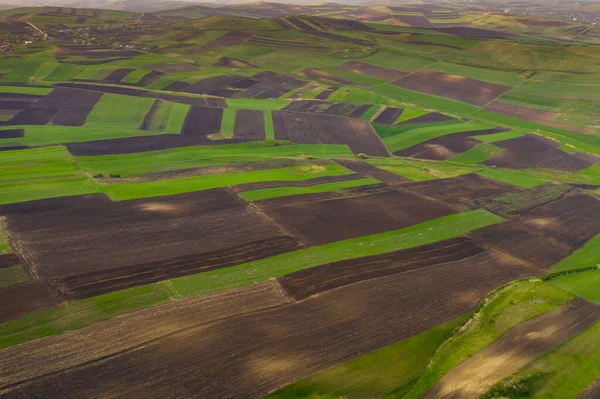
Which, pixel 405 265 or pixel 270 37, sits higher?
pixel 270 37

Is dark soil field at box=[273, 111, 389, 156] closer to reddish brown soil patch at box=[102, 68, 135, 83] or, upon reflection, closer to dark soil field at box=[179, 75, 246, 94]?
dark soil field at box=[179, 75, 246, 94]

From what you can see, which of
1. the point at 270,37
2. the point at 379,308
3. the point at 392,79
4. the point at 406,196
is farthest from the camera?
the point at 270,37

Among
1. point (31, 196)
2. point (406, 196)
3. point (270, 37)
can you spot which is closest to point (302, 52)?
point (270, 37)

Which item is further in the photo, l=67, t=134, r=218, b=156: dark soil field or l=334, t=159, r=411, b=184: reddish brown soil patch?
l=67, t=134, r=218, b=156: dark soil field

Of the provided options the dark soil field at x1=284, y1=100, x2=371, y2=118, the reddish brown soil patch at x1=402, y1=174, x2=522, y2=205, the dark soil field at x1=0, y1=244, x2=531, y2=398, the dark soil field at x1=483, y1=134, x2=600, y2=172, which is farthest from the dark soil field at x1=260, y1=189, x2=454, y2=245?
the dark soil field at x1=284, y1=100, x2=371, y2=118

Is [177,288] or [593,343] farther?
[177,288]

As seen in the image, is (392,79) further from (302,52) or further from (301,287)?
(301,287)
